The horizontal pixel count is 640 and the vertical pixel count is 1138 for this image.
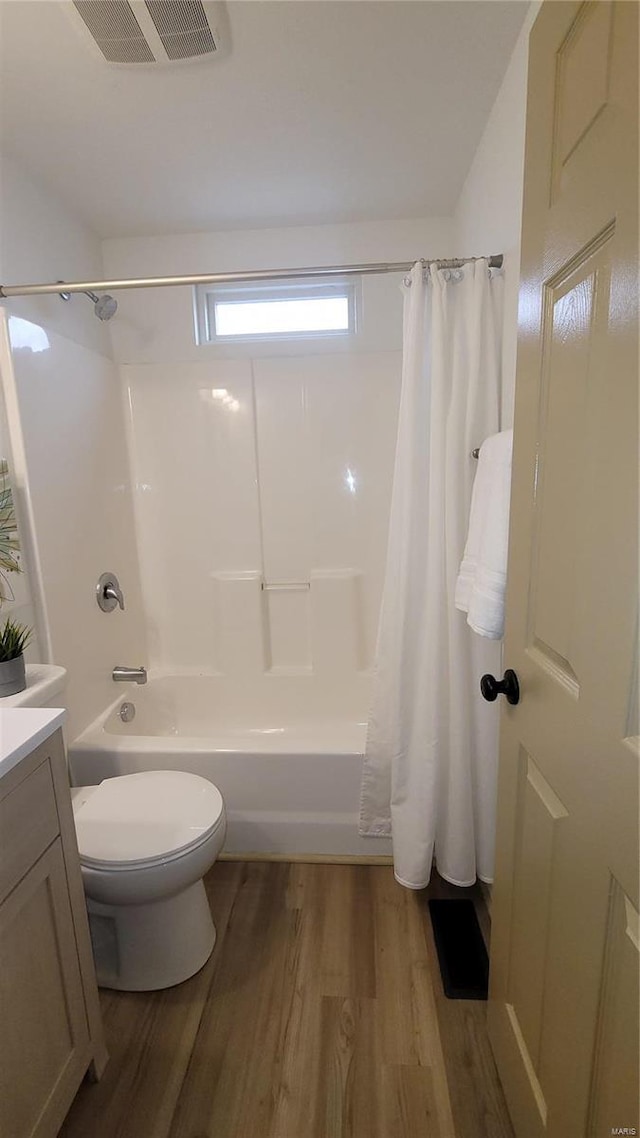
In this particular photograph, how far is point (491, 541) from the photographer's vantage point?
113 centimetres

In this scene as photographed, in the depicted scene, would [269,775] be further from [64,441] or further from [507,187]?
[507,187]

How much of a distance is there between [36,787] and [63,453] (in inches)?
49.6

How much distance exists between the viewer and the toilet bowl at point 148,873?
1.25 meters

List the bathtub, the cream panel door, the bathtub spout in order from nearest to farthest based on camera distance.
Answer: the cream panel door
the bathtub
the bathtub spout

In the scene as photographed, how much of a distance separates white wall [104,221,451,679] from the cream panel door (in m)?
1.39

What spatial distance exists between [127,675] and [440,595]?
4.42ft

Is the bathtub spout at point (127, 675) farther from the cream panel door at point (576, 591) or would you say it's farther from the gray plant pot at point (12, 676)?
the cream panel door at point (576, 591)

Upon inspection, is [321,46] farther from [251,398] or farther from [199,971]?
[199,971]

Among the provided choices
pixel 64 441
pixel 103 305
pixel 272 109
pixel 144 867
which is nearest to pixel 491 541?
pixel 144 867

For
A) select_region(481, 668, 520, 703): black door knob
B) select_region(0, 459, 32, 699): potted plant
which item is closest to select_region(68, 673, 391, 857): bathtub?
select_region(0, 459, 32, 699): potted plant

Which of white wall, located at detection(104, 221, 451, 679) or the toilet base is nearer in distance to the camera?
the toilet base

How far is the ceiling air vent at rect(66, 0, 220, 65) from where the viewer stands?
108 centimetres

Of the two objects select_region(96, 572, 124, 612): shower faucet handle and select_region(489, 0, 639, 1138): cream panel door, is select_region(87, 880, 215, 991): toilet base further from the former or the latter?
select_region(96, 572, 124, 612): shower faucet handle

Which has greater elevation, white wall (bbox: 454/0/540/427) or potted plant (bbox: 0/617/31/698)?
white wall (bbox: 454/0/540/427)
